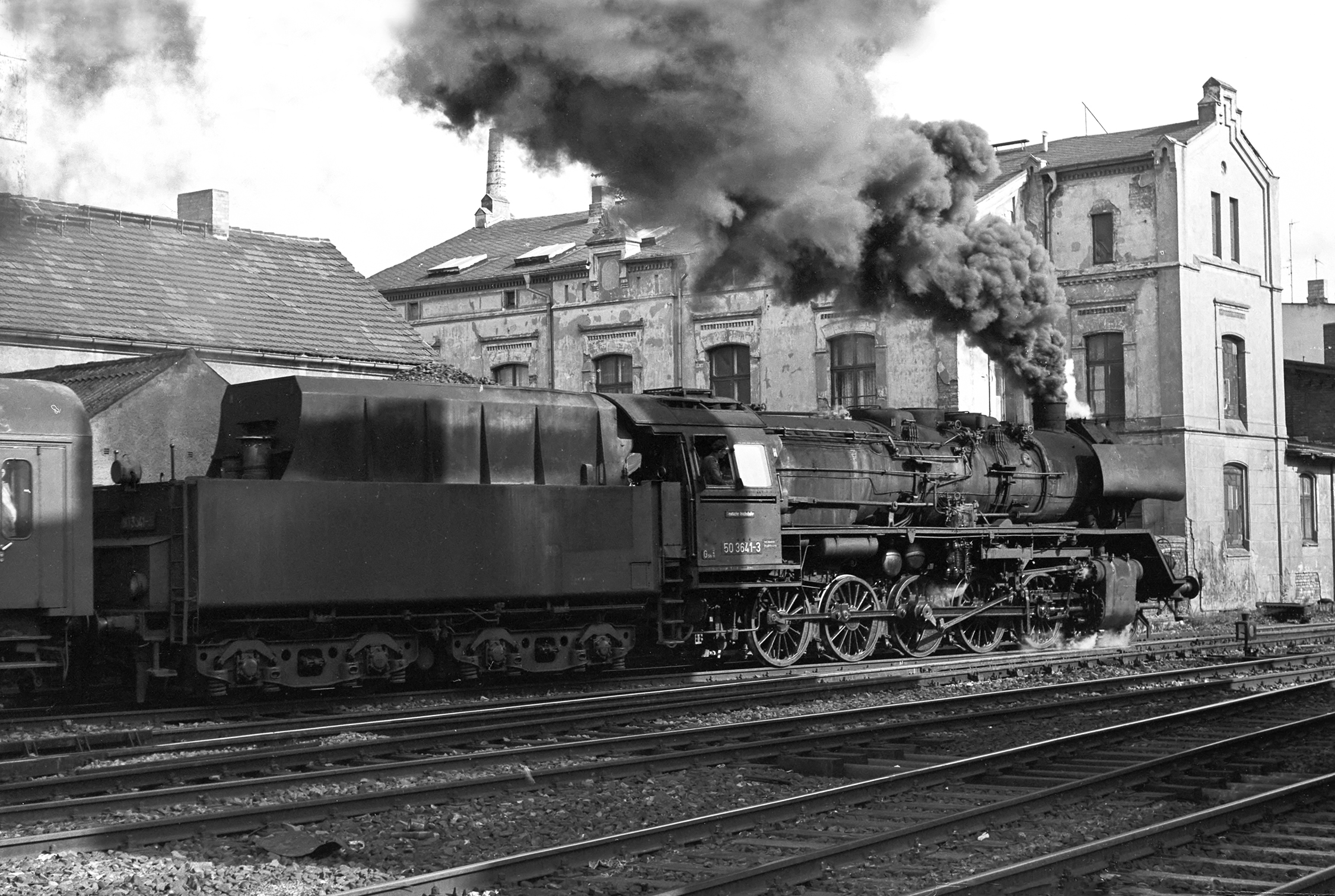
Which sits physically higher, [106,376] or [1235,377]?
[1235,377]

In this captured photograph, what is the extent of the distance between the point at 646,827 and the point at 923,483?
11424 millimetres

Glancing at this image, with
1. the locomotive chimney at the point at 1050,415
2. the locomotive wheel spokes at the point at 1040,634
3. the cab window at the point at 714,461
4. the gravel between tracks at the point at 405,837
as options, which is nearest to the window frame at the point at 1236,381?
the locomotive chimney at the point at 1050,415

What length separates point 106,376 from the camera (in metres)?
23.2

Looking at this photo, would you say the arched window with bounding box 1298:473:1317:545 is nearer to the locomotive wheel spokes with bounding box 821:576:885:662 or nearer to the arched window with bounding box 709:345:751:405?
the arched window with bounding box 709:345:751:405

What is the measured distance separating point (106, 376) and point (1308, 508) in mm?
28603

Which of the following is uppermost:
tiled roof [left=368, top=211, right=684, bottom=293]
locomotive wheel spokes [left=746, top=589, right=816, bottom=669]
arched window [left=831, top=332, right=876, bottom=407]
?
tiled roof [left=368, top=211, right=684, bottom=293]

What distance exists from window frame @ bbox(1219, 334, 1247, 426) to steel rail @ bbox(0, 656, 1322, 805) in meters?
22.1

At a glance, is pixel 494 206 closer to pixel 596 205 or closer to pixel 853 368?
pixel 596 205

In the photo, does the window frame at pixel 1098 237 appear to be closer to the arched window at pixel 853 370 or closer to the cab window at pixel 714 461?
the arched window at pixel 853 370

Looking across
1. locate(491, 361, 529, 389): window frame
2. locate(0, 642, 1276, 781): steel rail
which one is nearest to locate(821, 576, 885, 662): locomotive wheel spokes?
locate(0, 642, 1276, 781): steel rail

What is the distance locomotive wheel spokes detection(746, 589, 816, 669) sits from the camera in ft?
59.6

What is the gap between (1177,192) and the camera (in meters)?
33.0

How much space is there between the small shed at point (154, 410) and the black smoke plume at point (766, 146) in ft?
27.6

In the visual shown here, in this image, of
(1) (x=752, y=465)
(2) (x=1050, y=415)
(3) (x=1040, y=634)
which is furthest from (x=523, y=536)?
(2) (x=1050, y=415)
